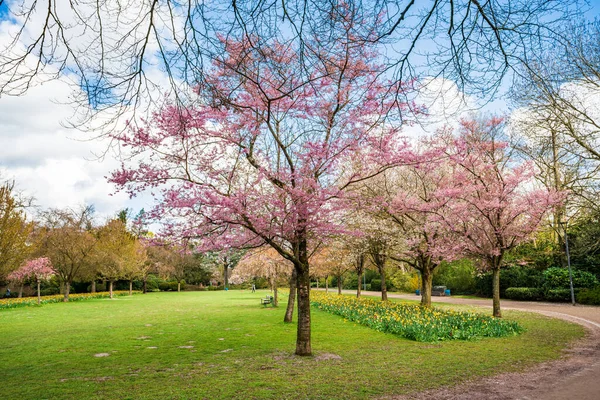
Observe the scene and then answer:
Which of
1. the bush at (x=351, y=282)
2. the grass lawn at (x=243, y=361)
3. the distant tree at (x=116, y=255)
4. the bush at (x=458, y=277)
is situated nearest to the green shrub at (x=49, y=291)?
the distant tree at (x=116, y=255)

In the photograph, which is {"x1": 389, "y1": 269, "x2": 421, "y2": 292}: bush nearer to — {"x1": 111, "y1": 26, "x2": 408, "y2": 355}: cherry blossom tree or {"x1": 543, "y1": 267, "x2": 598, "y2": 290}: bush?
{"x1": 543, "y1": 267, "x2": 598, "y2": 290}: bush

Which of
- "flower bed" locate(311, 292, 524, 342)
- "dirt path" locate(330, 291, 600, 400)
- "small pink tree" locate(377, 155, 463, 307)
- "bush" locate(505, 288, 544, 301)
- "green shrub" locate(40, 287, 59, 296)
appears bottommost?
"green shrub" locate(40, 287, 59, 296)

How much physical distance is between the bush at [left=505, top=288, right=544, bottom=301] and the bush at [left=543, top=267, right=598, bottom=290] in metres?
0.65

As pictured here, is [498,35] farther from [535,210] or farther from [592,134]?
[535,210]

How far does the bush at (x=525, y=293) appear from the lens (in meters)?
25.3

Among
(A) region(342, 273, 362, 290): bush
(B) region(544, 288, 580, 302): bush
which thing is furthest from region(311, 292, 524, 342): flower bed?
(A) region(342, 273, 362, 290): bush

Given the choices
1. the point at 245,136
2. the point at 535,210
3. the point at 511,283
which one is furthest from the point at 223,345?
the point at 511,283

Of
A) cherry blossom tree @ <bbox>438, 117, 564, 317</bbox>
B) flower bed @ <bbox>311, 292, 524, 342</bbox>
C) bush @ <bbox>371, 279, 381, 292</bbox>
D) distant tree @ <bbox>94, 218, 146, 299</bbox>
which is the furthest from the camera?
bush @ <bbox>371, 279, 381, 292</bbox>

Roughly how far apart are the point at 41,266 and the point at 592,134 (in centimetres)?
3097

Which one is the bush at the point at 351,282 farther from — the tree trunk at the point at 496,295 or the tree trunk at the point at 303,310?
the tree trunk at the point at 303,310

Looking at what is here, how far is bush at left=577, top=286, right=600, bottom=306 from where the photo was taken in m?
21.3

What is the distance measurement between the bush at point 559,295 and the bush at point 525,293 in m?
0.69

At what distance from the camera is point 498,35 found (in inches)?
154

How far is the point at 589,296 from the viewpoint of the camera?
21.8 meters
